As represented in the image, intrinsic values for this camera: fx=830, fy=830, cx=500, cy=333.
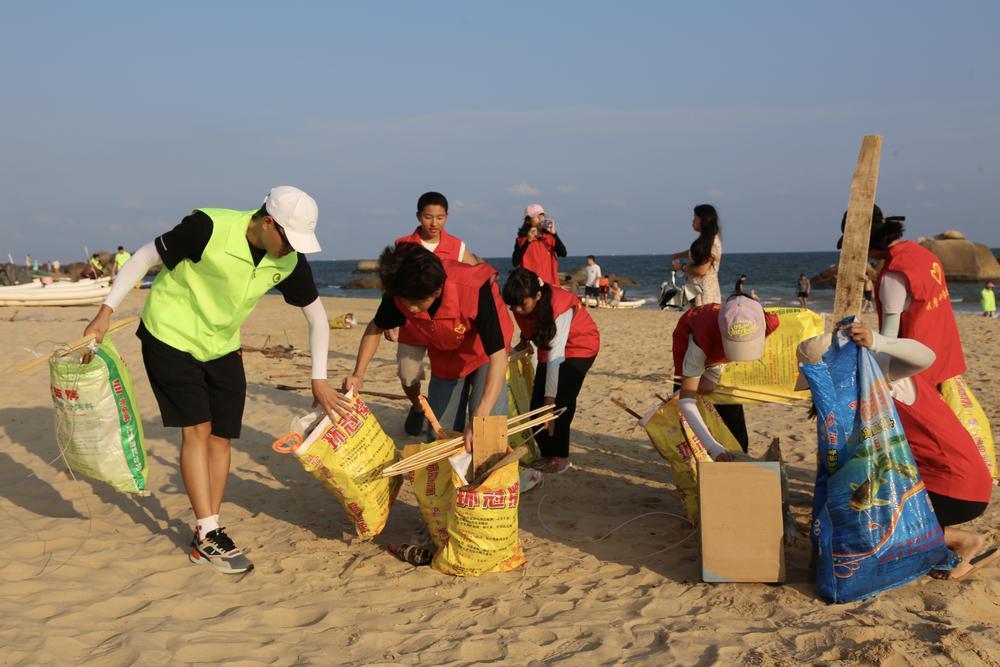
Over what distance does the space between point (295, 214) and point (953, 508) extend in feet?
9.39

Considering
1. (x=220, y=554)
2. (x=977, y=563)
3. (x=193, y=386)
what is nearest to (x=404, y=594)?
(x=220, y=554)

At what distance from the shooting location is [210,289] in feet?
11.7

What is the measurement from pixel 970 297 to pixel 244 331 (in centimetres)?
2594

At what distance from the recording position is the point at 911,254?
3822mm

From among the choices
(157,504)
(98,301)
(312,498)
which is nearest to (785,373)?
(312,498)

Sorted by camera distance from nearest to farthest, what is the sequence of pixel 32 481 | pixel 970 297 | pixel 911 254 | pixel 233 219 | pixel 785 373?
pixel 233 219 → pixel 911 254 → pixel 785 373 → pixel 32 481 → pixel 970 297

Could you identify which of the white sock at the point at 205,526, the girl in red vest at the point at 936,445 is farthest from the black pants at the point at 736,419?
the white sock at the point at 205,526

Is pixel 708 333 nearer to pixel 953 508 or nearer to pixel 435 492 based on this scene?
pixel 953 508

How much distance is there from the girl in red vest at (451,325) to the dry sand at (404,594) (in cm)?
75

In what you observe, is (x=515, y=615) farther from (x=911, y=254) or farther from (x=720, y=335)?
(x=911, y=254)

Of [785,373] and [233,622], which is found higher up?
[785,373]

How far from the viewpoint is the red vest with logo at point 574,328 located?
4.87 metres

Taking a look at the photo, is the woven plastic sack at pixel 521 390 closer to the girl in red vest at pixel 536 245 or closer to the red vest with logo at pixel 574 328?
the red vest with logo at pixel 574 328

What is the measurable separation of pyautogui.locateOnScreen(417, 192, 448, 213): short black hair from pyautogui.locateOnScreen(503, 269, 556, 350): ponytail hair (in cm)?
101
